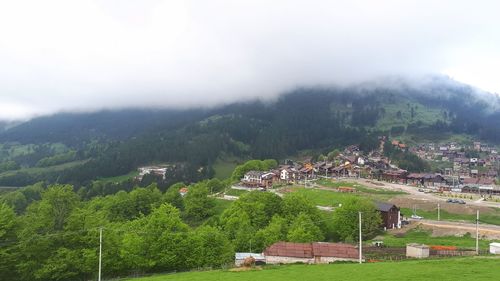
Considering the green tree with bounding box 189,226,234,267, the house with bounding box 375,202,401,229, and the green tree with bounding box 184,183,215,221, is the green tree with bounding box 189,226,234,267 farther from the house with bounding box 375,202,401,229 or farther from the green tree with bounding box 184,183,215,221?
the green tree with bounding box 184,183,215,221

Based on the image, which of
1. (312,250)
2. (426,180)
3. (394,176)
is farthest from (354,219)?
(426,180)

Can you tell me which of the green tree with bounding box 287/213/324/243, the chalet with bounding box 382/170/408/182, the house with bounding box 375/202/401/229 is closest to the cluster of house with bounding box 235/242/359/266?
the green tree with bounding box 287/213/324/243

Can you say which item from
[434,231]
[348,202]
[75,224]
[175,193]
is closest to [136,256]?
[75,224]

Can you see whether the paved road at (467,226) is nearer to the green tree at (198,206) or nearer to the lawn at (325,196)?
the lawn at (325,196)

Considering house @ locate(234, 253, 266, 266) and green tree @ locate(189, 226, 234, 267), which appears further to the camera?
green tree @ locate(189, 226, 234, 267)

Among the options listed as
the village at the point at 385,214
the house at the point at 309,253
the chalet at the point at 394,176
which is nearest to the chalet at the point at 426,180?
the village at the point at 385,214

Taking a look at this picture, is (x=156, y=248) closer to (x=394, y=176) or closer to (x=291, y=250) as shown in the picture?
(x=291, y=250)
